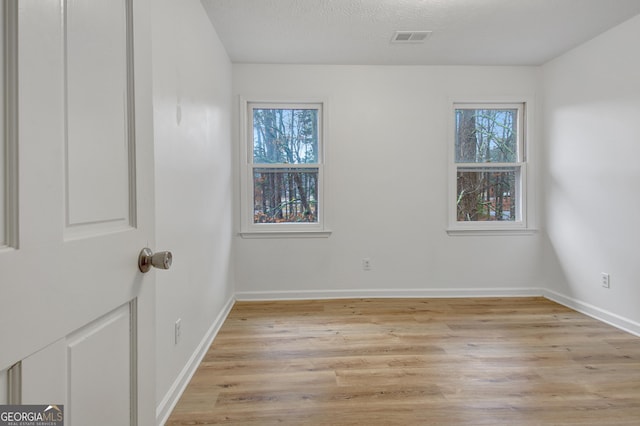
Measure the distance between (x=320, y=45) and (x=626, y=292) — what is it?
10.8ft

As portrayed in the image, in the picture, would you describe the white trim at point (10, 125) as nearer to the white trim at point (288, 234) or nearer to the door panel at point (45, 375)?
the door panel at point (45, 375)

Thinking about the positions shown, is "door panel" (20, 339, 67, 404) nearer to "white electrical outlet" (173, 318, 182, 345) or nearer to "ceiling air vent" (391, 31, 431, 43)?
"white electrical outlet" (173, 318, 182, 345)

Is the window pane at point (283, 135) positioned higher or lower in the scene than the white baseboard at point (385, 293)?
higher

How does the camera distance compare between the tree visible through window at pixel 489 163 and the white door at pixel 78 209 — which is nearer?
the white door at pixel 78 209

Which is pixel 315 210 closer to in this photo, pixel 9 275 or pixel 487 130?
pixel 487 130

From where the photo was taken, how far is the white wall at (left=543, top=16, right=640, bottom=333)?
8.91 feet

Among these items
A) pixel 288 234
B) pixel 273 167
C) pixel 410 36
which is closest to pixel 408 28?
pixel 410 36

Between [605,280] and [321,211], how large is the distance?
2606 millimetres

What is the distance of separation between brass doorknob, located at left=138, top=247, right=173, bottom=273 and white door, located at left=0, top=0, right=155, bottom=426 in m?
0.02

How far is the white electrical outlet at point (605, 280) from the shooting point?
2930 millimetres

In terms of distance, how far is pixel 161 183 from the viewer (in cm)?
166

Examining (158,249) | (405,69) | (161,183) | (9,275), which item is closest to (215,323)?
(158,249)

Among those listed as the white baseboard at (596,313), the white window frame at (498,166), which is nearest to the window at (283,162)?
the white window frame at (498,166)

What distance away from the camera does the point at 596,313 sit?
3035mm
